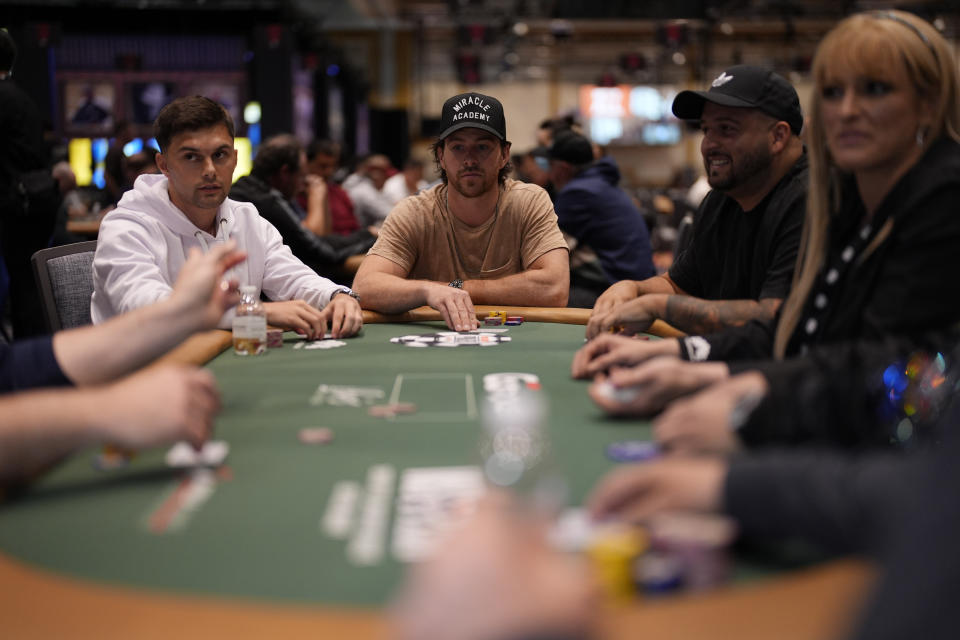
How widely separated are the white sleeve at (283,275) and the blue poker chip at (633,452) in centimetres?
184

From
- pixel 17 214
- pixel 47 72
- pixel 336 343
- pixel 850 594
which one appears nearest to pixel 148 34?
pixel 47 72

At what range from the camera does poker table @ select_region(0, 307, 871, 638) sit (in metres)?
0.92

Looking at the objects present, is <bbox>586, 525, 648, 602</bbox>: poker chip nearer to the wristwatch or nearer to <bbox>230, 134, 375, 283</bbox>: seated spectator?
the wristwatch

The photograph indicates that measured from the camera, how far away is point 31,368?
64.3 inches

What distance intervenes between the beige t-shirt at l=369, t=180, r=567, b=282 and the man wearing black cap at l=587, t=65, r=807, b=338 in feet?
2.36

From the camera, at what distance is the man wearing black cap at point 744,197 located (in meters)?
2.55

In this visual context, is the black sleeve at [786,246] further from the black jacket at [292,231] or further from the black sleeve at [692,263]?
the black jacket at [292,231]

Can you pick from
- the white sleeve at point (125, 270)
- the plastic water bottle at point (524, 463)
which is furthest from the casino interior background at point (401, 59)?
the plastic water bottle at point (524, 463)

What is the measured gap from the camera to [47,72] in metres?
10.2

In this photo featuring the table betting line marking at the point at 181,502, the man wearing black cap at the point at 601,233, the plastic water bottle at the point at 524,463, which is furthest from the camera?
the man wearing black cap at the point at 601,233

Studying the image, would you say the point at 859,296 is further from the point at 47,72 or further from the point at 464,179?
the point at 47,72

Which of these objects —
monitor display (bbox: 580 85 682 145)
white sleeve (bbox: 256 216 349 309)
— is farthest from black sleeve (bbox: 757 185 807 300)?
monitor display (bbox: 580 85 682 145)

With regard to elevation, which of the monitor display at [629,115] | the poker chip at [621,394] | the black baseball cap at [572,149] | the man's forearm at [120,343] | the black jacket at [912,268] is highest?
the monitor display at [629,115]

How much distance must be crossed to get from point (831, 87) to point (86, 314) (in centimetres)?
234
